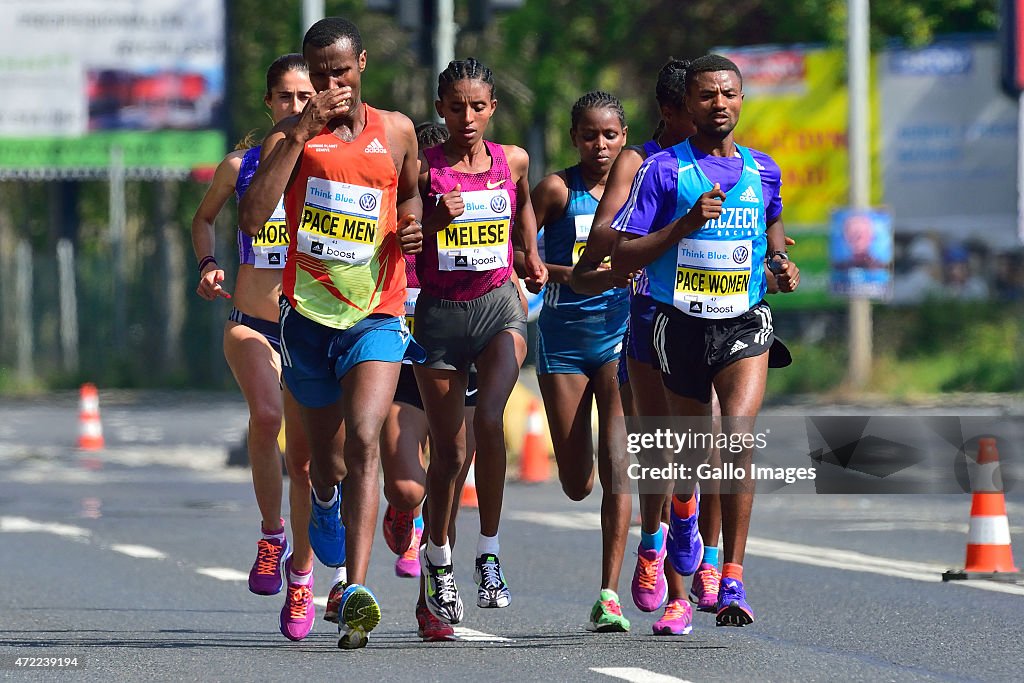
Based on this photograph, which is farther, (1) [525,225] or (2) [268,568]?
(2) [268,568]

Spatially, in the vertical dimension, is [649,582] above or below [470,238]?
below

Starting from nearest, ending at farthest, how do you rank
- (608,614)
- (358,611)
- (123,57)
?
(358,611)
(608,614)
(123,57)

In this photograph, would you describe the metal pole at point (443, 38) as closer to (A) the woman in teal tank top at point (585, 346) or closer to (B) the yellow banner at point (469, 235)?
(A) the woman in teal tank top at point (585, 346)

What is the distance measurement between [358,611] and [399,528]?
206 centimetres

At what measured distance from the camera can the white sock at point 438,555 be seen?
8398 mm

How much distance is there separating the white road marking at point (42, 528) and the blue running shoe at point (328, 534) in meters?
5.17

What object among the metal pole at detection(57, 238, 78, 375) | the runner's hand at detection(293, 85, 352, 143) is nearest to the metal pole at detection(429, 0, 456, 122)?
the runner's hand at detection(293, 85, 352, 143)

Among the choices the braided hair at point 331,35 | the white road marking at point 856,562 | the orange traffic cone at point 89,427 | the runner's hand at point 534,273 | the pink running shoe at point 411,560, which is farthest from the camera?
the orange traffic cone at point 89,427

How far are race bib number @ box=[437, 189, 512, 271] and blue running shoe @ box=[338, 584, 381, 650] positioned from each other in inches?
54.2

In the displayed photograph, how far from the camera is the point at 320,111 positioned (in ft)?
25.0

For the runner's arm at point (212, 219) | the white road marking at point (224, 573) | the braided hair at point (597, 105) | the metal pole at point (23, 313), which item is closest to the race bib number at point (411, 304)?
the runner's arm at point (212, 219)

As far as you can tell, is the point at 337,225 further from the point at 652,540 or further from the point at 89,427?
the point at 89,427

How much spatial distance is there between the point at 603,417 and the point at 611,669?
1.36 metres

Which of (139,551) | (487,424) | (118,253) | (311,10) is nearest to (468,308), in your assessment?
(487,424)
